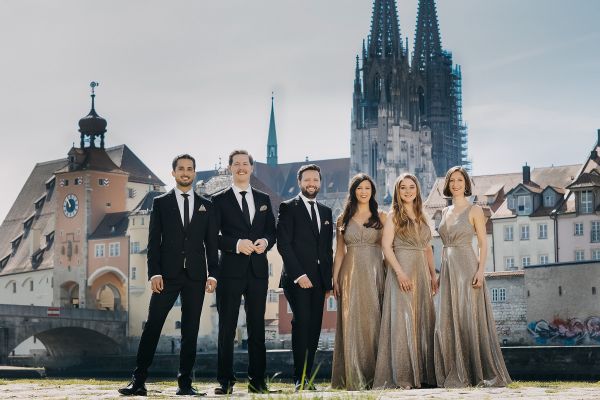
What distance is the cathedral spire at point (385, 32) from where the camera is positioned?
122m

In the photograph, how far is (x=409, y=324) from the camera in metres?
12.5

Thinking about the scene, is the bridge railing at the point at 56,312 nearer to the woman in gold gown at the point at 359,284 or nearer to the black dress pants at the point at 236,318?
the woman in gold gown at the point at 359,284

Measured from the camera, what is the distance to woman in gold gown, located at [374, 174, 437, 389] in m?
12.4

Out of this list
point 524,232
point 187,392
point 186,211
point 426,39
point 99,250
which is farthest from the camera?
point 426,39

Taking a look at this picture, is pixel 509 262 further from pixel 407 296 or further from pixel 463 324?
pixel 407 296

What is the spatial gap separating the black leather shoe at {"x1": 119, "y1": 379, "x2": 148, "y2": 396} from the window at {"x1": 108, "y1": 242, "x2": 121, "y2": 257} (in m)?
63.9

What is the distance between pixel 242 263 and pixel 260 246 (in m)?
0.25

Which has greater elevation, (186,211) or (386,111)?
(386,111)

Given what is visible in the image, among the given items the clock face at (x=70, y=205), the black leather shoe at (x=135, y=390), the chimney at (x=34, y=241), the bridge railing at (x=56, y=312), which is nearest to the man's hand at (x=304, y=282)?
the black leather shoe at (x=135, y=390)

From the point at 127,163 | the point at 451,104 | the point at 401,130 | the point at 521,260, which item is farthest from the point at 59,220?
the point at 451,104

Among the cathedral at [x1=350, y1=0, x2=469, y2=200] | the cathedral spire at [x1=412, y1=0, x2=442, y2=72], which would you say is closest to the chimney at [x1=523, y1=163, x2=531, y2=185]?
the cathedral at [x1=350, y1=0, x2=469, y2=200]

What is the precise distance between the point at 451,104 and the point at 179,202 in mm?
122613

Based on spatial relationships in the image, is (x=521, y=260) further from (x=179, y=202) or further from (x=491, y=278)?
(x=179, y=202)

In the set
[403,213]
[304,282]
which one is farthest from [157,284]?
[403,213]
